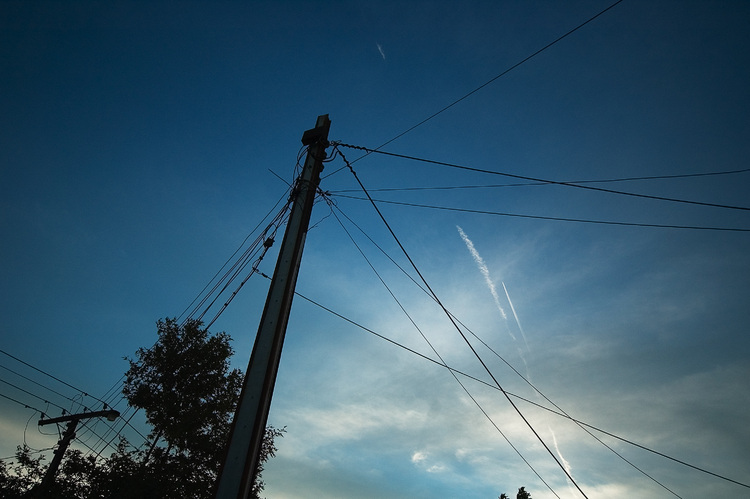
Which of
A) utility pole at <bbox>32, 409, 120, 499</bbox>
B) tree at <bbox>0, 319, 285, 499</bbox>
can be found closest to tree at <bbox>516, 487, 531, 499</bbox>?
tree at <bbox>0, 319, 285, 499</bbox>

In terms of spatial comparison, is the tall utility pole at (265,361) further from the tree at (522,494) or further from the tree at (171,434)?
the tree at (522,494)

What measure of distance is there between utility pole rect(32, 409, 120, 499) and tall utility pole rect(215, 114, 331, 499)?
18.8m

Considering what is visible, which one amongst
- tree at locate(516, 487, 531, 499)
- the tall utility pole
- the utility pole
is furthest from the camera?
tree at locate(516, 487, 531, 499)

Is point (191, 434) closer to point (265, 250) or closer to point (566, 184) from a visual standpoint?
point (265, 250)

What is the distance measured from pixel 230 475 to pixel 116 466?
1758cm

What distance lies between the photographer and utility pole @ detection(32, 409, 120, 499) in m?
15.5

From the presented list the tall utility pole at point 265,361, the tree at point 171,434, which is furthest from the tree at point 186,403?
the tall utility pole at point 265,361

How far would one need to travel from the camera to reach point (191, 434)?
17828mm

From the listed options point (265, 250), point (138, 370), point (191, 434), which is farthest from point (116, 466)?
point (265, 250)

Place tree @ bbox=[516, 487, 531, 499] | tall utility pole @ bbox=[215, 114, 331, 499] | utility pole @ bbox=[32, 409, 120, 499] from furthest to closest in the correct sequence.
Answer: tree @ bbox=[516, 487, 531, 499]
utility pole @ bbox=[32, 409, 120, 499]
tall utility pole @ bbox=[215, 114, 331, 499]

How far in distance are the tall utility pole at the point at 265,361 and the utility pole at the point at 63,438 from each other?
18811 mm

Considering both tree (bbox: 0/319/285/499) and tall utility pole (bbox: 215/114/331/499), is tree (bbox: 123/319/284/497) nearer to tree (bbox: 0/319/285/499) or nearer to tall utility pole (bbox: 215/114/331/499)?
tree (bbox: 0/319/285/499)

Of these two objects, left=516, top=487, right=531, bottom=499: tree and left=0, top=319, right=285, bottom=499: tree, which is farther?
left=516, top=487, right=531, bottom=499: tree

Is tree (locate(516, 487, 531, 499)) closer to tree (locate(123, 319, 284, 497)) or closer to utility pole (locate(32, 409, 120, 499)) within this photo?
tree (locate(123, 319, 284, 497))
